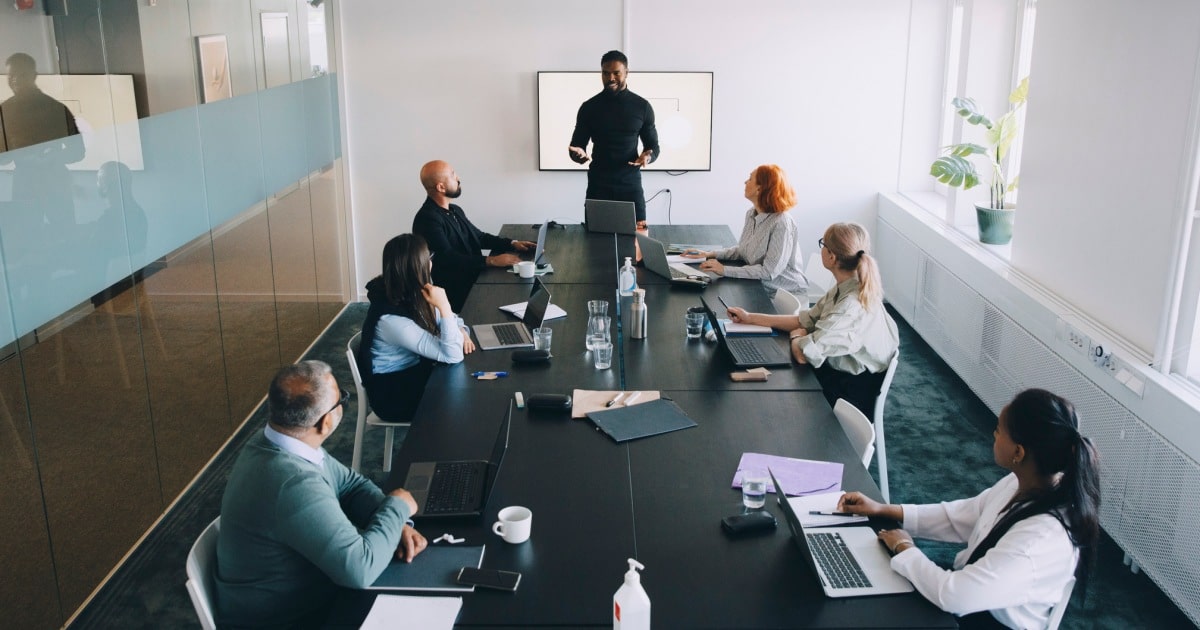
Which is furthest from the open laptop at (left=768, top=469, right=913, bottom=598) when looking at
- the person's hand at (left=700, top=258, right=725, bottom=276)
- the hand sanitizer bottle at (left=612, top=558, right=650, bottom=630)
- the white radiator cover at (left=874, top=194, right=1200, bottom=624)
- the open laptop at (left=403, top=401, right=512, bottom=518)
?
the person's hand at (left=700, top=258, right=725, bottom=276)

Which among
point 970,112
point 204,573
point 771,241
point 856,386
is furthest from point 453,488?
point 970,112

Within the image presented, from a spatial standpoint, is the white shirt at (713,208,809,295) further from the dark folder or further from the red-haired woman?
the dark folder

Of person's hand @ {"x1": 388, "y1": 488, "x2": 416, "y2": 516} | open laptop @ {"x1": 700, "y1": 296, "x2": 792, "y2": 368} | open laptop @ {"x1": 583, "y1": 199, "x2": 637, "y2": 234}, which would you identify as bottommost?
person's hand @ {"x1": 388, "y1": 488, "x2": 416, "y2": 516}

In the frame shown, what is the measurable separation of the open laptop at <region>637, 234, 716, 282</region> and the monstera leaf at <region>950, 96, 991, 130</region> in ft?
6.58

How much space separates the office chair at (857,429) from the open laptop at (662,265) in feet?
6.06

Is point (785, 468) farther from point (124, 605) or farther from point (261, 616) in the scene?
point (124, 605)

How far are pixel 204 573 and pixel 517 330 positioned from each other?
2234 millimetres

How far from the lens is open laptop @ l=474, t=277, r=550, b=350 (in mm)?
4598

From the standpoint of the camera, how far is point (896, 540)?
283cm

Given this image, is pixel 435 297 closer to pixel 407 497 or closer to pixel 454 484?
pixel 454 484

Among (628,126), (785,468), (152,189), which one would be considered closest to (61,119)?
(152,189)

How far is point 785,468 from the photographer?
11.0 feet

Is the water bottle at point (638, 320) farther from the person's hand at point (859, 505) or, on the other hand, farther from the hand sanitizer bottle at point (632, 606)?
the hand sanitizer bottle at point (632, 606)

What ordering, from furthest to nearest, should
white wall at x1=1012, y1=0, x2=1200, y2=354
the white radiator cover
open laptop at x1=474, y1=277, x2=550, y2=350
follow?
open laptop at x1=474, y1=277, x2=550, y2=350
white wall at x1=1012, y1=0, x2=1200, y2=354
the white radiator cover
